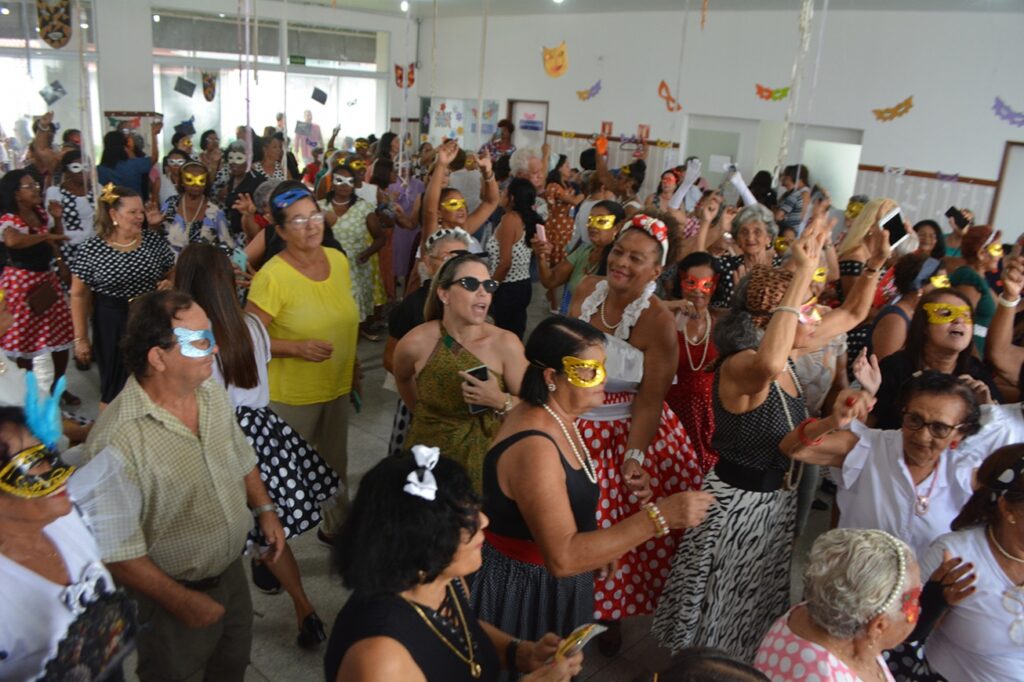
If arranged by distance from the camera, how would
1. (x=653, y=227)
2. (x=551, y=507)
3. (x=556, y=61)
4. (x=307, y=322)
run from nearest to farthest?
(x=551, y=507) < (x=653, y=227) < (x=307, y=322) < (x=556, y=61)

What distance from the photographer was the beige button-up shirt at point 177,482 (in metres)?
1.92

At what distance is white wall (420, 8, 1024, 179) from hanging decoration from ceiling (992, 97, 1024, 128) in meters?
0.06

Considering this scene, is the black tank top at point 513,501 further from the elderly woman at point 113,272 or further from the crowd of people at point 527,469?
the elderly woman at point 113,272

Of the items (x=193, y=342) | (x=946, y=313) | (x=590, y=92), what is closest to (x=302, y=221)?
(x=193, y=342)

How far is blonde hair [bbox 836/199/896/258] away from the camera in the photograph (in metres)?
4.27

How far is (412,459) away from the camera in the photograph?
1.54 meters

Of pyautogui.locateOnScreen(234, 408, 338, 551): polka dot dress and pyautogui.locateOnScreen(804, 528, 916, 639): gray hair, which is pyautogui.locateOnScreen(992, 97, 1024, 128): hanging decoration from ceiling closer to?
pyautogui.locateOnScreen(804, 528, 916, 639): gray hair

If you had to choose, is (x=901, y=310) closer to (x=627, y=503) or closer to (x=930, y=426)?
(x=930, y=426)

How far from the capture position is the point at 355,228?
6.18 metres

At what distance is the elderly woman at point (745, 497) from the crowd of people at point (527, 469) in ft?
0.04

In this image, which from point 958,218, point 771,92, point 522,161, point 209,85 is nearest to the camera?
point 958,218

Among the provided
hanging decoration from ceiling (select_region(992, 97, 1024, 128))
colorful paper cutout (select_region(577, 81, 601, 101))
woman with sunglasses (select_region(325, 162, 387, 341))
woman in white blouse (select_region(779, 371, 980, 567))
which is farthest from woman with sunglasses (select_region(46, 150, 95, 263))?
hanging decoration from ceiling (select_region(992, 97, 1024, 128))

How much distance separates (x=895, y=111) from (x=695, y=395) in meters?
7.08

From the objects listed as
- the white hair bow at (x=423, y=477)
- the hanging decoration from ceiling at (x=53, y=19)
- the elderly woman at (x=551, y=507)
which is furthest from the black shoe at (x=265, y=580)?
the hanging decoration from ceiling at (x=53, y=19)
